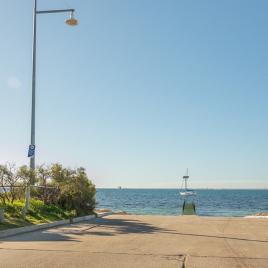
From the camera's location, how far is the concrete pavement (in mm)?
9578

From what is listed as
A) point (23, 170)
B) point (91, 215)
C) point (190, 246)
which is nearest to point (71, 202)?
point (91, 215)

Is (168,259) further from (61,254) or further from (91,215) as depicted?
(91,215)

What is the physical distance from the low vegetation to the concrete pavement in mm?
3762

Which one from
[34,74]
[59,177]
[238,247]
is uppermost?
[34,74]

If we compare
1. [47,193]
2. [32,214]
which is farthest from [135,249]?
[47,193]

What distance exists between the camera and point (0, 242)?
41.7 ft

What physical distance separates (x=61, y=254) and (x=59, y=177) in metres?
14.5

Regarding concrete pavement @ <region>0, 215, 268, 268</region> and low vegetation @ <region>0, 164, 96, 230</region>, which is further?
low vegetation @ <region>0, 164, 96, 230</region>

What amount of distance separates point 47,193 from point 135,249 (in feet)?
42.2

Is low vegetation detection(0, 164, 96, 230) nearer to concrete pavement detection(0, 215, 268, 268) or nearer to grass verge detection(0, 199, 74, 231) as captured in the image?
grass verge detection(0, 199, 74, 231)

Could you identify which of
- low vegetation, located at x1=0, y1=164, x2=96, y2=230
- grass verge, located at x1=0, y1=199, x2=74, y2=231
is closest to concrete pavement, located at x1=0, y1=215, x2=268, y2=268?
grass verge, located at x1=0, y1=199, x2=74, y2=231

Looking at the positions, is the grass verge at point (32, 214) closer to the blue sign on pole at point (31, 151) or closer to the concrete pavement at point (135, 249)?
the concrete pavement at point (135, 249)

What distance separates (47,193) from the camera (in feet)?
77.2

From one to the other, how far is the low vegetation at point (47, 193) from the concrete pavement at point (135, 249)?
376cm
